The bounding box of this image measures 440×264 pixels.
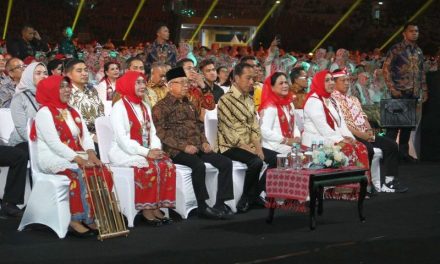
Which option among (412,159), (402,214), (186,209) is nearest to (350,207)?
Result: (402,214)

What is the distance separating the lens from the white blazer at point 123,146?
271 inches

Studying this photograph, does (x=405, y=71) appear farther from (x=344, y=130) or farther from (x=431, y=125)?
(x=344, y=130)

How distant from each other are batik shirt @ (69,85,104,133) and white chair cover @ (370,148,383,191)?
2.91 metres

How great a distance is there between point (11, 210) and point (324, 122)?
10.2ft

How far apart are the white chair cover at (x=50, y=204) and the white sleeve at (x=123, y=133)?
66cm

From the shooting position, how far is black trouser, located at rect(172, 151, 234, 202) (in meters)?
7.24

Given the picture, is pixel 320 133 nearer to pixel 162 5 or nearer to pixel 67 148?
pixel 67 148

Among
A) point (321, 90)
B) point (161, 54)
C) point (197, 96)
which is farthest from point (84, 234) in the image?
point (161, 54)

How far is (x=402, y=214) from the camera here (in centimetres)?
745

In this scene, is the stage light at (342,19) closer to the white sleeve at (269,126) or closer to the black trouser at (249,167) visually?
the white sleeve at (269,126)

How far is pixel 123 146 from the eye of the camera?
22.7ft

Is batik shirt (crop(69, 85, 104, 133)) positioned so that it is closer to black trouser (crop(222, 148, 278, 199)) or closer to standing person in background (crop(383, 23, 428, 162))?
black trouser (crop(222, 148, 278, 199))

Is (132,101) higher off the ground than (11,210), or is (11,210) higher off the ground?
(132,101)

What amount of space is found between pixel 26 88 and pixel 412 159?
5.99 metres
